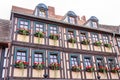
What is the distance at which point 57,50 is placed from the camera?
12.0 meters

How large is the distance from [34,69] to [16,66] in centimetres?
125

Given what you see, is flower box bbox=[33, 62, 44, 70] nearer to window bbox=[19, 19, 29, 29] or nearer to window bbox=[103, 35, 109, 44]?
window bbox=[19, 19, 29, 29]

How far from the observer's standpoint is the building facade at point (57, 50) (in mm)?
10453

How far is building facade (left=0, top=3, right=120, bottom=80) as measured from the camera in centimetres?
1045

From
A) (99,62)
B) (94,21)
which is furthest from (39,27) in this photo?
(94,21)

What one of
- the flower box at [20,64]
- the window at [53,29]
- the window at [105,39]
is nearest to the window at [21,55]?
the flower box at [20,64]

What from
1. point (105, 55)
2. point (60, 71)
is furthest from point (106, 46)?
point (60, 71)

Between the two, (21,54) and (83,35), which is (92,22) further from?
(21,54)

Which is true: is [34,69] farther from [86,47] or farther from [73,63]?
[86,47]

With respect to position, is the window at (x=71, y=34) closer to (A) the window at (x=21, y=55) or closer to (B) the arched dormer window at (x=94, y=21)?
(B) the arched dormer window at (x=94, y=21)

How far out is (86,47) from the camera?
13.4 m

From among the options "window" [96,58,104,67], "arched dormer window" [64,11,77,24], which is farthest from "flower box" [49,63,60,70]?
"arched dormer window" [64,11,77,24]

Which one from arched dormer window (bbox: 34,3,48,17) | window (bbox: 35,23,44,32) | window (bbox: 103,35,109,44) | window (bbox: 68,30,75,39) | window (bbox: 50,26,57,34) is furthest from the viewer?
window (bbox: 103,35,109,44)

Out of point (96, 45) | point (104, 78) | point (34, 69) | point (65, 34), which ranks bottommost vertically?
point (104, 78)
